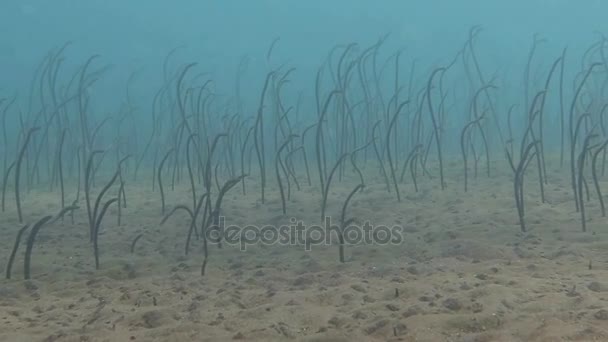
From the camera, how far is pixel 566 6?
203 ft

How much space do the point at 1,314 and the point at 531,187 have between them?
22.3ft

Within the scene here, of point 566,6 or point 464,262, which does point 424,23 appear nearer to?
point 566,6

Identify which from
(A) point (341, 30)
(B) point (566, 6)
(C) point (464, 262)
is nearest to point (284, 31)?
(A) point (341, 30)

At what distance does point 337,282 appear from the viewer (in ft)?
14.2

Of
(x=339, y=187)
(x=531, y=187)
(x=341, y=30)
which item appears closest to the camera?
(x=531, y=187)

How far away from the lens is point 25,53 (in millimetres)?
46312

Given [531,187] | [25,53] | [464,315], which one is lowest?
[464,315]

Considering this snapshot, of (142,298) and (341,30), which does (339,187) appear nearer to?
(142,298)

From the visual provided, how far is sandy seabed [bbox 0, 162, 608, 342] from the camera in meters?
3.34

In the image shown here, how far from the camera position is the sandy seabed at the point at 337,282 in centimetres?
334

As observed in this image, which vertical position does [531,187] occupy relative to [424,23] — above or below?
below

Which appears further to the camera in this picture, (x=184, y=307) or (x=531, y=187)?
(x=531, y=187)

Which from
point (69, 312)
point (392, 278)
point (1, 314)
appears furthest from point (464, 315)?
point (1, 314)

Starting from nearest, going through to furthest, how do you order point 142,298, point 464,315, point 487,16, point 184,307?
point 464,315, point 184,307, point 142,298, point 487,16
